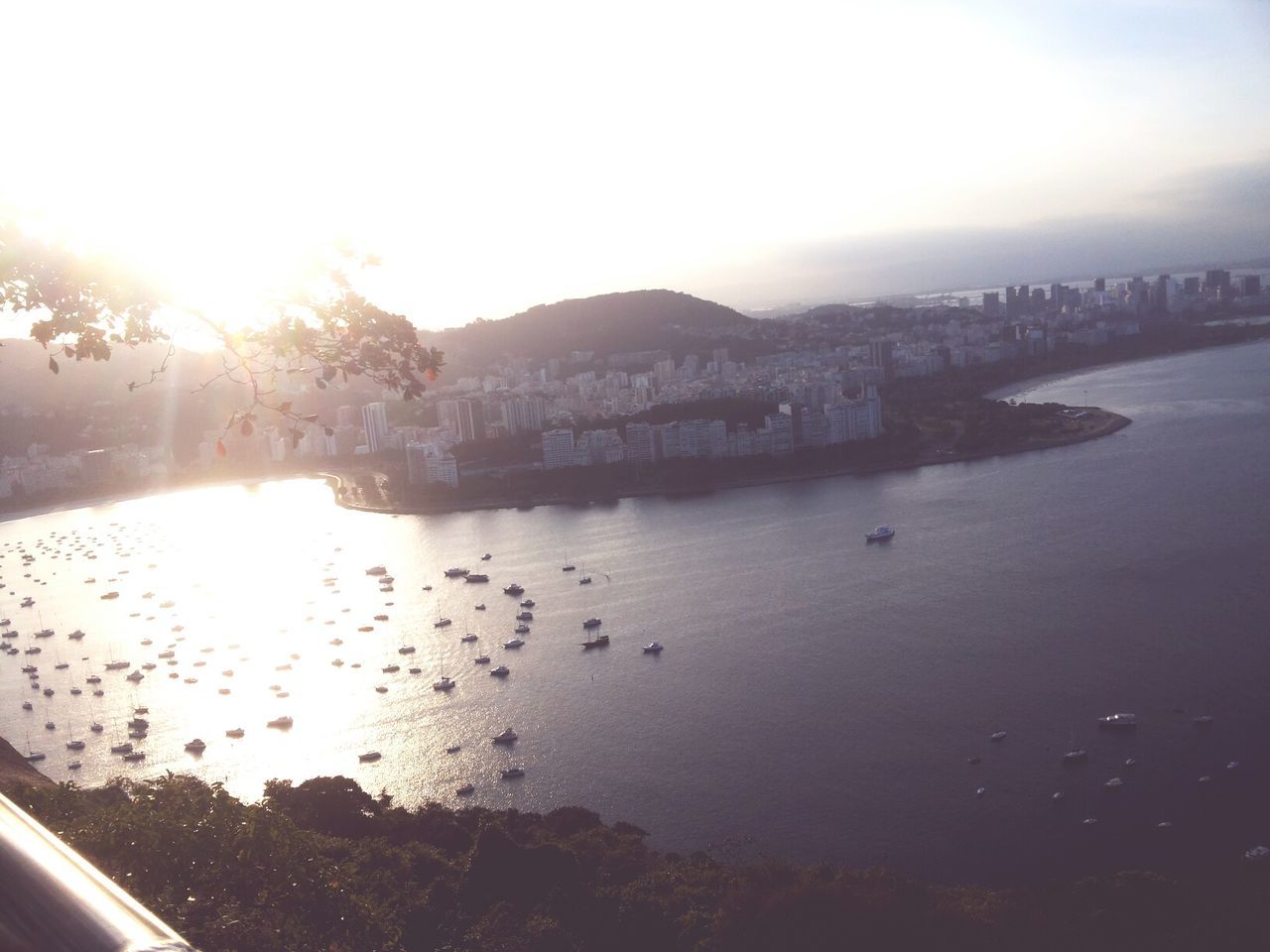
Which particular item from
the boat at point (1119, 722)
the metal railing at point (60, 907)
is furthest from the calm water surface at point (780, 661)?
the metal railing at point (60, 907)

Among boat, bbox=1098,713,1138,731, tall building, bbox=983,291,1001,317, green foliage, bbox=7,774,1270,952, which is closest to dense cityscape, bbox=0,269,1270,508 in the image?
tall building, bbox=983,291,1001,317

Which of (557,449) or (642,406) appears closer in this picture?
(557,449)

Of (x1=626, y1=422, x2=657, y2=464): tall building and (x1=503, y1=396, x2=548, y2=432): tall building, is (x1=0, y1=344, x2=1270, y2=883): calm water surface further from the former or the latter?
(x1=503, y1=396, x2=548, y2=432): tall building

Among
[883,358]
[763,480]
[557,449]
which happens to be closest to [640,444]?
[557,449]

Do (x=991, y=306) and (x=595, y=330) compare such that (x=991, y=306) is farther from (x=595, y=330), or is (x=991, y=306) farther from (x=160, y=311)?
(x=160, y=311)

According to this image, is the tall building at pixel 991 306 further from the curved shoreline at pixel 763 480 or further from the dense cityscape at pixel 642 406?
the curved shoreline at pixel 763 480

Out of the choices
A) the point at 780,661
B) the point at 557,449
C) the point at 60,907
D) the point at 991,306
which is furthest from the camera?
the point at 991,306
